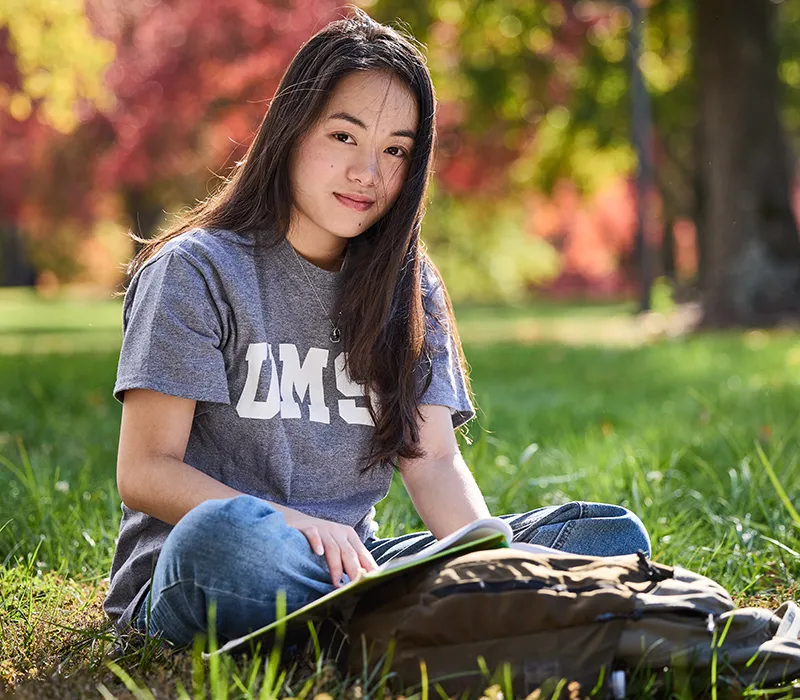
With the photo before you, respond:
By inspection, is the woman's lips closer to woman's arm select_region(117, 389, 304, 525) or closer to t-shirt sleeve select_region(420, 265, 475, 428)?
t-shirt sleeve select_region(420, 265, 475, 428)

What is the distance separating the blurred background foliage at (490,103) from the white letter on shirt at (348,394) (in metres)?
3.42

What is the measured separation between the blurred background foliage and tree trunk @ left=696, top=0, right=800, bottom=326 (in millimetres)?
→ 17

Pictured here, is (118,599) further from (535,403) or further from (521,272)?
(521,272)

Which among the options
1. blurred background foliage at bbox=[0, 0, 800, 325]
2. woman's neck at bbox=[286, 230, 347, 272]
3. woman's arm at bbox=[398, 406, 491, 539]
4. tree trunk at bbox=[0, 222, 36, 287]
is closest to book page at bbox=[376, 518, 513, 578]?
woman's arm at bbox=[398, 406, 491, 539]

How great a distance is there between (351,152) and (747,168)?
29.6 ft

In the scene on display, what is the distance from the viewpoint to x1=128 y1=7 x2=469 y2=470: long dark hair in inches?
92.8

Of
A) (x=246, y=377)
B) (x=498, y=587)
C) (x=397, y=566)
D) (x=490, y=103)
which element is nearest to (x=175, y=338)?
(x=246, y=377)

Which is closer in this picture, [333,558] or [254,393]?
[333,558]

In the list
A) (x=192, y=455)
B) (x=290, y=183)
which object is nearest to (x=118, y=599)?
(x=192, y=455)

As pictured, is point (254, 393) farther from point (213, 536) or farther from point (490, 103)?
point (490, 103)

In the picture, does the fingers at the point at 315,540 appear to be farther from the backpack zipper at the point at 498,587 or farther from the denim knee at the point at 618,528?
the denim knee at the point at 618,528

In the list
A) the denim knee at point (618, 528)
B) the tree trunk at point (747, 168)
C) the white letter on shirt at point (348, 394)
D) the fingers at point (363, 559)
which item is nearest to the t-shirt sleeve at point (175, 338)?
the white letter on shirt at point (348, 394)

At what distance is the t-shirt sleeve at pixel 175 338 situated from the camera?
6.95 feet

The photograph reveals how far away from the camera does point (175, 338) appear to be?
2146 mm
